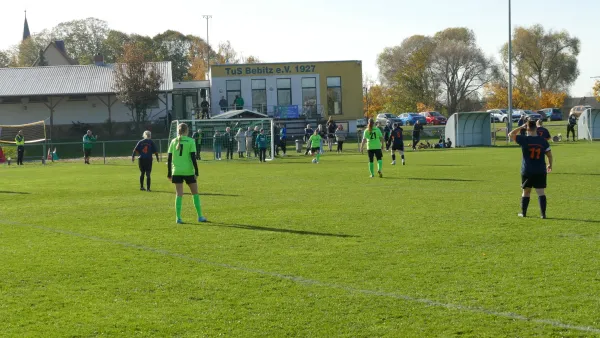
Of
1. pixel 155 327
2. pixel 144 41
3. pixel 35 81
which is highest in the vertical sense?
pixel 144 41

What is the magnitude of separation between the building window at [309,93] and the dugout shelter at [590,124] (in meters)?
22.3

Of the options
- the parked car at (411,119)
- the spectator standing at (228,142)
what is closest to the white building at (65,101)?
the spectator standing at (228,142)

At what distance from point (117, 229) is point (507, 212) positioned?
7.17 meters

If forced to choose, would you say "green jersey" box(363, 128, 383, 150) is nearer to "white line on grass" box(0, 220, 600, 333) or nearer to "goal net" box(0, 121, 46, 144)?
"white line on grass" box(0, 220, 600, 333)

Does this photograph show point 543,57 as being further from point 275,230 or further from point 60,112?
point 275,230

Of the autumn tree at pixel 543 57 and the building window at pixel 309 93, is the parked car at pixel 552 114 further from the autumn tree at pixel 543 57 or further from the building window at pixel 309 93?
the building window at pixel 309 93

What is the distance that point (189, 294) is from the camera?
867cm

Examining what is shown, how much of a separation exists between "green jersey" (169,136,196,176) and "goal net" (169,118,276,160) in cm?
2569

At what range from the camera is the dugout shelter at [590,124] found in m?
49.2

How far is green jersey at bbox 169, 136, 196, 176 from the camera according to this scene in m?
14.5

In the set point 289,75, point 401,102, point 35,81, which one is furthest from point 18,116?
point 401,102

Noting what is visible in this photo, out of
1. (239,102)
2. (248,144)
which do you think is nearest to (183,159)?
(248,144)

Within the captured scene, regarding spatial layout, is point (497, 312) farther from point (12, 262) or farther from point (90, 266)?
point (12, 262)

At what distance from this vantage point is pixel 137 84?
59.8 metres
